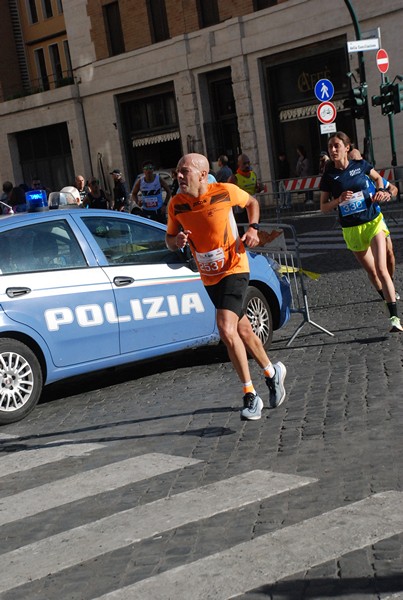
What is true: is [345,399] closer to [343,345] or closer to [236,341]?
[236,341]

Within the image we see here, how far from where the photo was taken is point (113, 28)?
4262cm

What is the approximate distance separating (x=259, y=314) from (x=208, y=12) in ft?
98.0

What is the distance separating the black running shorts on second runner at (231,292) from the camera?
7.51 metres

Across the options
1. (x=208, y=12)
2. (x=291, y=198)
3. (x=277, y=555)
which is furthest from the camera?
(x=208, y=12)

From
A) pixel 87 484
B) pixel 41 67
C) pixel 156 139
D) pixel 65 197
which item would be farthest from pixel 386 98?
pixel 41 67

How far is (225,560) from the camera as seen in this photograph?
4.62 meters

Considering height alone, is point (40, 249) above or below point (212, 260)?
above

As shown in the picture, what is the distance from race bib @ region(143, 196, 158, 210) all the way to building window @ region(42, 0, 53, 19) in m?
32.8

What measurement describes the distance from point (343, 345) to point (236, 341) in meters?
2.73

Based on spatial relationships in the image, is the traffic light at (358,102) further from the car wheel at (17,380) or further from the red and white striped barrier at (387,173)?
the car wheel at (17,380)

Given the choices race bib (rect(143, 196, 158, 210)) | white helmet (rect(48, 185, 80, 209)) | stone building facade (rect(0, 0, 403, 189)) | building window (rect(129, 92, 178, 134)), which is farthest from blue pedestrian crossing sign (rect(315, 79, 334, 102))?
building window (rect(129, 92, 178, 134))

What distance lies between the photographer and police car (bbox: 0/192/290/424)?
823 cm

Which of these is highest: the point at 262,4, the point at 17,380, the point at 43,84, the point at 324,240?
the point at 262,4

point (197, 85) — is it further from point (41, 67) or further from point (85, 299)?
point (85, 299)
